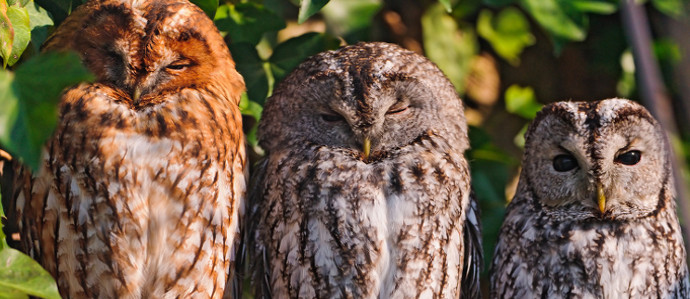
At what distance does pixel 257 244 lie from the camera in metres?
1.80

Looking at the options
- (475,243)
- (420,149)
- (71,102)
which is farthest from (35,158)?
(475,243)

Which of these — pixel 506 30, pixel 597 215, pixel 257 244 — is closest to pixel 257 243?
pixel 257 244

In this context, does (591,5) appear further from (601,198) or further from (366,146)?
(366,146)

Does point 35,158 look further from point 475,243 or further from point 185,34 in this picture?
point 475,243

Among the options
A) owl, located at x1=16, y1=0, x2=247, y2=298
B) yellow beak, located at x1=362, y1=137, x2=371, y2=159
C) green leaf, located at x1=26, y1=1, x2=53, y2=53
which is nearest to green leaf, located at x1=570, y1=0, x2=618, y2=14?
yellow beak, located at x1=362, y1=137, x2=371, y2=159

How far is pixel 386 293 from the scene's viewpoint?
1654 millimetres

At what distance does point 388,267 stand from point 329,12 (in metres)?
0.90

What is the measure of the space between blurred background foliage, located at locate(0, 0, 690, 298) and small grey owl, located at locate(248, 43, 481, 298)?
197 mm

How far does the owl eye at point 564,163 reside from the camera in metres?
1.82

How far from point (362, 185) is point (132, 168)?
50cm

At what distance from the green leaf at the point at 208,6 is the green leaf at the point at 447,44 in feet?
3.10

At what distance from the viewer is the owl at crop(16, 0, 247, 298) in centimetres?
155

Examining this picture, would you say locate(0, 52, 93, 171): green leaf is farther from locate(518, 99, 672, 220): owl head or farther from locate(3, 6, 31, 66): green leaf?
locate(518, 99, 672, 220): owl head

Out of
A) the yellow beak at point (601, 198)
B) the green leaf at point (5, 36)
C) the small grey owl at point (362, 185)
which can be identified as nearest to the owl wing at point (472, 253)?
the small grey owl at point (362, 185)
